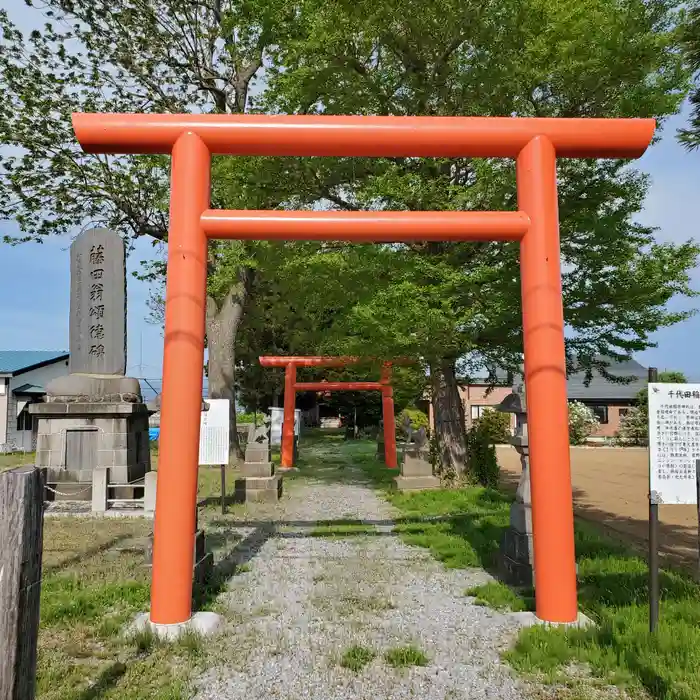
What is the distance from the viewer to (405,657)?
148 inches

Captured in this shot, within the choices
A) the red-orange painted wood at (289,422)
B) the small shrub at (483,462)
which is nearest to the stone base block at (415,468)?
the small shrub at (483,462)

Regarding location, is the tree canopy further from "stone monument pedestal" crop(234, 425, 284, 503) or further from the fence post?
the fence post

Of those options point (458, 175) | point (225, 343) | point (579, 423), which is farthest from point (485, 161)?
point (579, 423)

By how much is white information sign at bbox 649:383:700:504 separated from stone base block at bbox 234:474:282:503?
788cm

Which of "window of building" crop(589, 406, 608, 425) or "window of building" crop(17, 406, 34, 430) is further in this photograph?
"window of building" crop(589, 406, 608, 425)

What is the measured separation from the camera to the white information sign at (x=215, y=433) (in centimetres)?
818

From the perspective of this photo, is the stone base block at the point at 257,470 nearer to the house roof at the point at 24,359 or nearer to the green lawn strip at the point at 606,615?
the green lawn strip at the point at 606,615

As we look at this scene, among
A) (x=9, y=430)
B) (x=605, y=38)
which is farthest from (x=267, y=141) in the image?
(x=9, y=430)

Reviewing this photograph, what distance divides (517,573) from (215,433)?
457cm

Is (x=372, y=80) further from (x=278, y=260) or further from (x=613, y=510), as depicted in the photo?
(x=613, y=510)

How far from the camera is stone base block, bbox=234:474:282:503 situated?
10.7m

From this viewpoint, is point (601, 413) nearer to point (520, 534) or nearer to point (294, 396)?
point (294, 396)

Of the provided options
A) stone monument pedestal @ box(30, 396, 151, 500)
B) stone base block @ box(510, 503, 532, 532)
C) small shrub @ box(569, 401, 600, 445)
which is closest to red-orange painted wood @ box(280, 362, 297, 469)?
stone monument pedestal @ box(30, 396, 151, 500)

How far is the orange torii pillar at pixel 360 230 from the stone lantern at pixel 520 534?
0.87m
